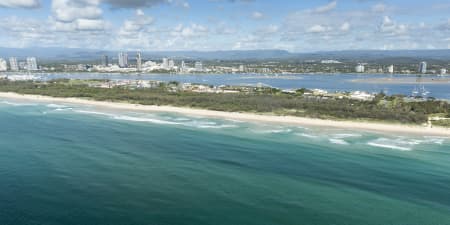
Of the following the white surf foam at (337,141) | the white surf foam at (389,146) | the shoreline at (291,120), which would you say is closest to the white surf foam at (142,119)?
the shoreline at (291,120)

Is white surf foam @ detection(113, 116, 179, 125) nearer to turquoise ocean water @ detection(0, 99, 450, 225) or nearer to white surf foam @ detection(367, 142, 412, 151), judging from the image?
turquoise ocean water @ detection(0, 99, 450, 225)

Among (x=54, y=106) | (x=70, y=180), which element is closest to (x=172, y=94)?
(x=54, y=106)

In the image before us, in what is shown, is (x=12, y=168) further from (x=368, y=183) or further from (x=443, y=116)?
(x=443, y=116)

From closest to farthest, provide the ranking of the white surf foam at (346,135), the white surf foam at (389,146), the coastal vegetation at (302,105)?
the white surf foam at (389,146) < the white surf foam at (346,135) < the coastal vegetation at (302,105)

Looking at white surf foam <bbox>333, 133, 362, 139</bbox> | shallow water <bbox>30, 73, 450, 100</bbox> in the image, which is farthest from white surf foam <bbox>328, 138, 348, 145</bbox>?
shallow water <bbox>30, 73, 450, 100</bbox>

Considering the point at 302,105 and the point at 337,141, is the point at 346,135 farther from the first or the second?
the point at 302,105

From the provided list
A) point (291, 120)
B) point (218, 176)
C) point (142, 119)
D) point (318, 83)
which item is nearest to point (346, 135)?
point (291, 120)

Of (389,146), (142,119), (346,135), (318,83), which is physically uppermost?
(318,83)

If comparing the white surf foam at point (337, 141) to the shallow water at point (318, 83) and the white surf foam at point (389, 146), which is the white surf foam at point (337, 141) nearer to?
the white surf foam at point (389, 146)

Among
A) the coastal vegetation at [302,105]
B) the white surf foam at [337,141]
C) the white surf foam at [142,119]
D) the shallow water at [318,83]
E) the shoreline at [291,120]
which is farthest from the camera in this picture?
the shallow water at [318,83]

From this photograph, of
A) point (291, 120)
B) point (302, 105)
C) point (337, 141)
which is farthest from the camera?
point (302, 105)
